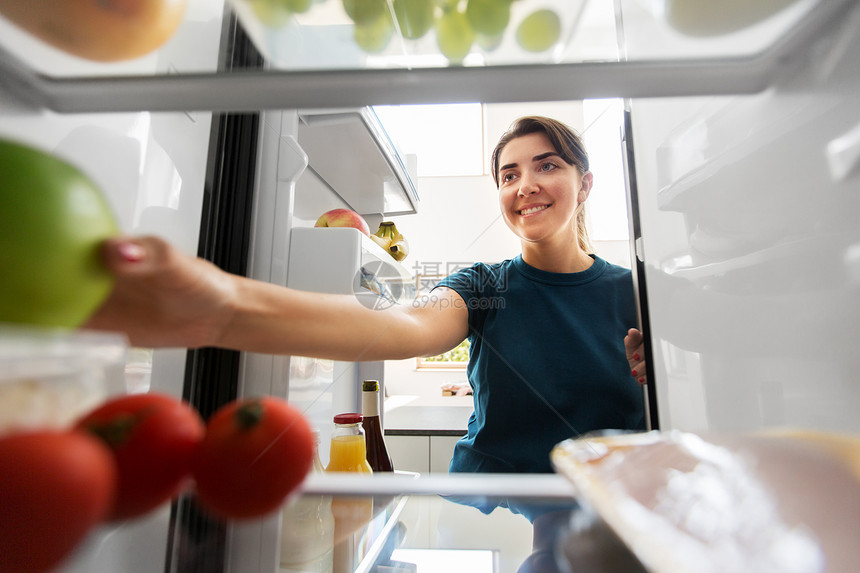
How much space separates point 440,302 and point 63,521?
476 mm

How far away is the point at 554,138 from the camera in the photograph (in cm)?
58

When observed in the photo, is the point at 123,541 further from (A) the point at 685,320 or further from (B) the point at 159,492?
(A) the point at 685,320

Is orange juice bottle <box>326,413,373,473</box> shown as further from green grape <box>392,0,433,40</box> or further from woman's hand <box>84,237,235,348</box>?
green grape <box>392,0,433,40</box>

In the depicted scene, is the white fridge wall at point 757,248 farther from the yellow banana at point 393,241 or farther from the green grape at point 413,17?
the yellow banana at point 393,241

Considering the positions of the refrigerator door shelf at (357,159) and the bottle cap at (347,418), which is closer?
the bottle cap at (347,418)

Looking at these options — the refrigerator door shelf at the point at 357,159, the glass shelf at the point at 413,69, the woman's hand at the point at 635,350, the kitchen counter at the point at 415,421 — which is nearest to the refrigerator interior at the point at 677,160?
the glass shelf at the point at 413,69

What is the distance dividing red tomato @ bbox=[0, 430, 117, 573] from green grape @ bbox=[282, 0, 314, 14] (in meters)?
0.19

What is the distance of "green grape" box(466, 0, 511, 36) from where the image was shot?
0.63 ft

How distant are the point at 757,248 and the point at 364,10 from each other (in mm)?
288

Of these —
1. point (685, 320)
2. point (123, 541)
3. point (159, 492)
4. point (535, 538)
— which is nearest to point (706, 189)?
point (685, 320)

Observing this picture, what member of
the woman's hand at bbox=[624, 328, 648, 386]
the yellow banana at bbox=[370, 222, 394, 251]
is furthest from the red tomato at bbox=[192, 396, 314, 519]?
the yellow banana at bbox=[370, 222, 394, 251]

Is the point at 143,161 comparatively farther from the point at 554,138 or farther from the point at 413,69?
the point at 554,138

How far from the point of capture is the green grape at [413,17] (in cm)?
19

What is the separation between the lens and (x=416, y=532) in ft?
0.85
